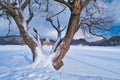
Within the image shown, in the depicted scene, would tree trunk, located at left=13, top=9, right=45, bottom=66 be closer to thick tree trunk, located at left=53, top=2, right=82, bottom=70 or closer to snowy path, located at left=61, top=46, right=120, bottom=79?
thick tree trunk, located at left=53, top=2, right=82, bottom=70

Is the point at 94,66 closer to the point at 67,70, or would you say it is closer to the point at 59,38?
the point at 67,70

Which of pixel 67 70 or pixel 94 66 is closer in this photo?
pixel 67 70

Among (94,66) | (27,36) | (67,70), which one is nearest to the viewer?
(27,36)

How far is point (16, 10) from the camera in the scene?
1077 centimetres

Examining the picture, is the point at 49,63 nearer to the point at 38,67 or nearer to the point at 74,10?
the point at 38,67

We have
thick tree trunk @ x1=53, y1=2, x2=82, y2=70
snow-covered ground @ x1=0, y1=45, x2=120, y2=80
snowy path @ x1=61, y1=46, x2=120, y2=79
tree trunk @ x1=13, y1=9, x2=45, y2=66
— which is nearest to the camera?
snow-covered ground @ x1=0, y1=45, x2=120, y2=80

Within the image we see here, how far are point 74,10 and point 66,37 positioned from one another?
1199 mm

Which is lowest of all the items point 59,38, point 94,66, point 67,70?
point 94,66

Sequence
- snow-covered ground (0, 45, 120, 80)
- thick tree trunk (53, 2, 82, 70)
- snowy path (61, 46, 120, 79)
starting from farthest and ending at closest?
snowy path (61, 46, 120, 79), thick tree trunk (53, 2, 82, 70), snow-covered ground (0, 45, 120, 80)

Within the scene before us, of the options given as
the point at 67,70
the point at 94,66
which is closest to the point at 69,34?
the point at 67,70

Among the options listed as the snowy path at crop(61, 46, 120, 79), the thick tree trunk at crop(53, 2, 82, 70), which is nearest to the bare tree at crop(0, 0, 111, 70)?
the thick tree trunk at crop(53, 2, 82, 70)

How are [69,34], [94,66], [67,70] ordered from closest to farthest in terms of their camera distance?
1. [69,34]
2. [67,70]
3. [94,66]

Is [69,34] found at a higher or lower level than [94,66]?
higher

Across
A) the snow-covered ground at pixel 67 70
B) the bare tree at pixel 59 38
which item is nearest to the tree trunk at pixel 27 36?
the bare tree at pixel 59 38
